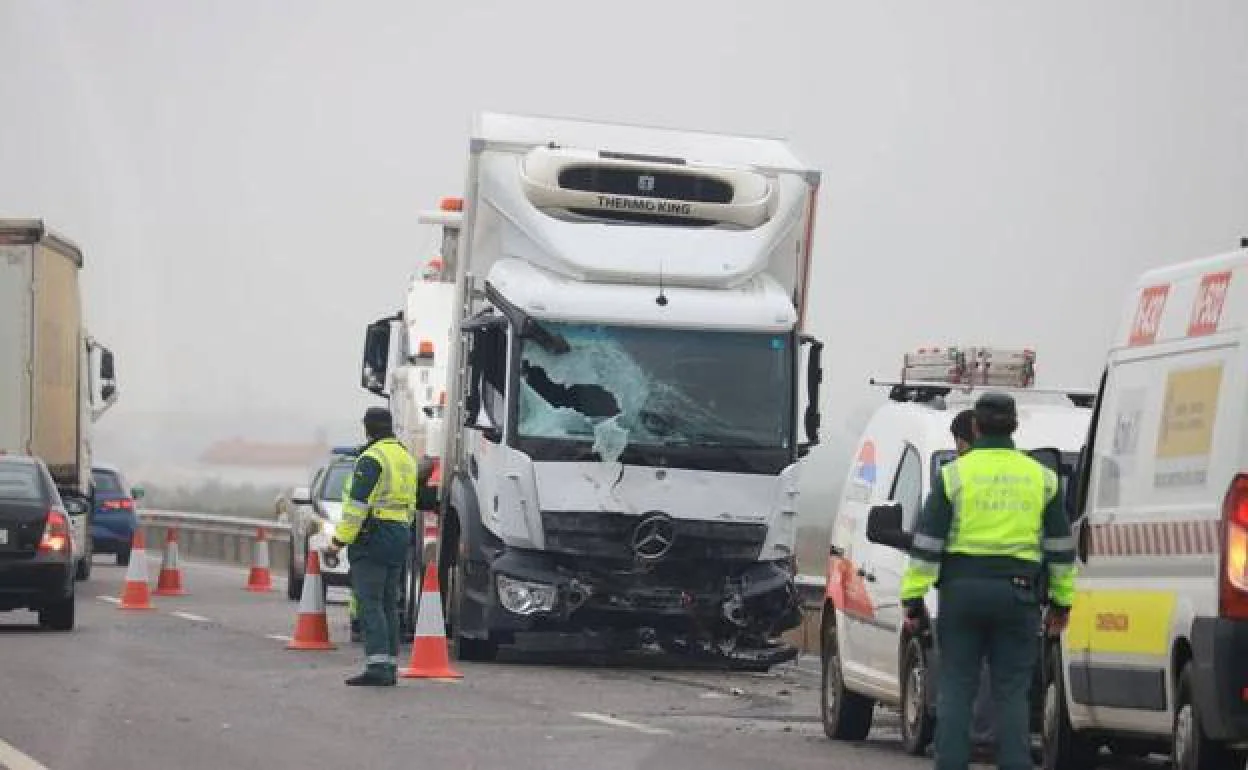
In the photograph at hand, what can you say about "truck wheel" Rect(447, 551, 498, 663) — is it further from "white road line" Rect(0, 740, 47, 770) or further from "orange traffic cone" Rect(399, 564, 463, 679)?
"white road line" Rect(0, 740, 47, 770)

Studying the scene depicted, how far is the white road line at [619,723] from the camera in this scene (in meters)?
15.7

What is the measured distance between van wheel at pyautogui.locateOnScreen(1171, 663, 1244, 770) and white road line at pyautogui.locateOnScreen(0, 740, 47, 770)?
470 cm

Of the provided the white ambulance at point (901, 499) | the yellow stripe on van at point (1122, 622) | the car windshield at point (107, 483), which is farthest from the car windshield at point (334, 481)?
the yellow stripe on van at point (1122, 622)

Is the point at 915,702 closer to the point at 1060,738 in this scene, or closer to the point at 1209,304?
the point at 1060,738

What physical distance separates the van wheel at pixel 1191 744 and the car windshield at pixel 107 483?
32.1 meters

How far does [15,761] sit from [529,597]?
8342 mm

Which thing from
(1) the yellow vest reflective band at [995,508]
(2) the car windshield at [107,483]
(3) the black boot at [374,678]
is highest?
(1) the yellow vest reflective band at [995,508]

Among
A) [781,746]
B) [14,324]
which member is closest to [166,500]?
[781,746]

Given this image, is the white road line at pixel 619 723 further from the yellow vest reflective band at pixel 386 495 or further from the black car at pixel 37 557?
the black car at pixel 37 557

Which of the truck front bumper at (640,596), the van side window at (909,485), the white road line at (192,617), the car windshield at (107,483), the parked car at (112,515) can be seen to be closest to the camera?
the van side window at (909,485)

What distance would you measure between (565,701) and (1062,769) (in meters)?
4.66

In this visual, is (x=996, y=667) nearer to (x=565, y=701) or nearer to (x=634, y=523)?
(x=565, y=701)

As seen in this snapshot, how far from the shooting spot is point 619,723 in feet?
53.3

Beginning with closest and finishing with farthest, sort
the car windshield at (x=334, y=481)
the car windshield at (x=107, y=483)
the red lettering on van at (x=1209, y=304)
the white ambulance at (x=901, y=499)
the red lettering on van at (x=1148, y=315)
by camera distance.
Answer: the red lettering on van at (x=1209, y=304), the red lettering on van at (x=1148, y=315), the white ambulance at (x=901, y=499), the car windshield at (x=334, y=481), the car windshield at (x=107, y=483)
